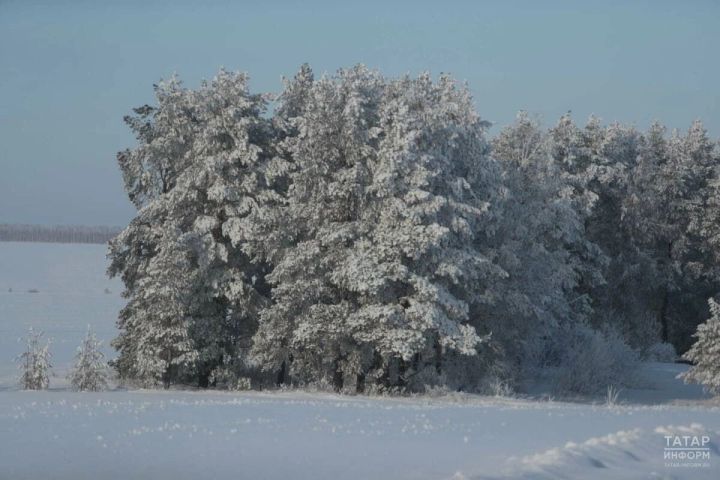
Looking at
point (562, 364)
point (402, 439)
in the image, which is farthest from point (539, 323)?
point (402, 439)

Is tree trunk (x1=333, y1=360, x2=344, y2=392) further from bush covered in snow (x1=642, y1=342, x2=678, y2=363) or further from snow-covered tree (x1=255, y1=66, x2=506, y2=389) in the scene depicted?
bush covered in snow (x1=642, y1=342, x2=678, y2=363)

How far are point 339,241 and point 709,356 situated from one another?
1222 cm

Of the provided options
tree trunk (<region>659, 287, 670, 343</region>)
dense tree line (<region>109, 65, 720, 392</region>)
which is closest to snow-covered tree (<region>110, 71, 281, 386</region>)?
dense tree line (<region>109, 65, 720, 392</region>)

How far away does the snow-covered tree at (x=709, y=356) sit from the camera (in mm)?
30391

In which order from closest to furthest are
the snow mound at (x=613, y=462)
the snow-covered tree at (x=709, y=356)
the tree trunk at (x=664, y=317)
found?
the snow mound at (x=613, y=462) → the snow-covered tree at (x=709, y=356) → the tree trunk at (x=664, y=317)

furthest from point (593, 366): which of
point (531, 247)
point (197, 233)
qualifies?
point (197, 233)

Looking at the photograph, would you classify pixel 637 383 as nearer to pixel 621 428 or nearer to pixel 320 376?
pixel 320 376

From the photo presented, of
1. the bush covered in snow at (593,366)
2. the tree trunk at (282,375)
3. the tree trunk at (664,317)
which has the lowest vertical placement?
the tree trunk at (282,375)

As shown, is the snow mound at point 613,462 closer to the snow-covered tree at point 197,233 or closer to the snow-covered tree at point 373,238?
the snow-covered tree at point 373,238

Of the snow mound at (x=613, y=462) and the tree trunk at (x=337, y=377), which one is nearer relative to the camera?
the snow mound at (x=613, y=462)

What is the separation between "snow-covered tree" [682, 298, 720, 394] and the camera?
30.4 meters

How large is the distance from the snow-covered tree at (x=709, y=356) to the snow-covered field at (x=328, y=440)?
10.8 meters

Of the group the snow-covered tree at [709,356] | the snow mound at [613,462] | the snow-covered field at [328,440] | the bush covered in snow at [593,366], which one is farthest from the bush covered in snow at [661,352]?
the snow mound at [613,462]

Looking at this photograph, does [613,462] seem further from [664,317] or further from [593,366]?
[664,317]
